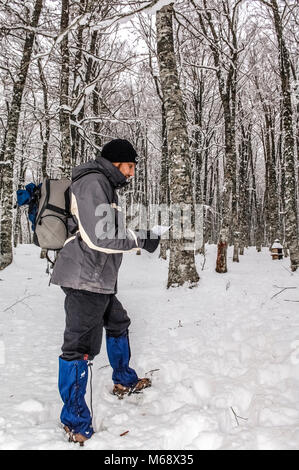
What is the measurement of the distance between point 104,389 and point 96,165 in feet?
6.33

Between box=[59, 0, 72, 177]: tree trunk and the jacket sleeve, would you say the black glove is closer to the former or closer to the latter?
the jacket sleeve

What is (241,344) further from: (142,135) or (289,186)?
(142,135)

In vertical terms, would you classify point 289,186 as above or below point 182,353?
above

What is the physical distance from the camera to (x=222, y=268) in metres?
7.67

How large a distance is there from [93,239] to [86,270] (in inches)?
9.4

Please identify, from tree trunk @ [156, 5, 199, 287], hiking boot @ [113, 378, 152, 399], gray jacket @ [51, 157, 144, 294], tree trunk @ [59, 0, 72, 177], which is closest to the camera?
gray jacket @ [51, 157, 144, 294]

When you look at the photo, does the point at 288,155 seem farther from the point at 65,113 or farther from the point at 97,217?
the point at 97,217

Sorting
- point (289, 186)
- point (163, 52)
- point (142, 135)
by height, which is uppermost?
point (142, 135)

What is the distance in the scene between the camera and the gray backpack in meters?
2.22

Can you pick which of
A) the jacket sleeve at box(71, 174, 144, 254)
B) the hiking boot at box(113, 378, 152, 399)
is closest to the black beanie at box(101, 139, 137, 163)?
the jacket sleeve at box(71, 174, 144, 254)

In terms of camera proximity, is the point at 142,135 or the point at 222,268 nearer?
the point at 222,268

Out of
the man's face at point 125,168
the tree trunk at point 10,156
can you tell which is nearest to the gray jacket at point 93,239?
the man's face at point 125,168

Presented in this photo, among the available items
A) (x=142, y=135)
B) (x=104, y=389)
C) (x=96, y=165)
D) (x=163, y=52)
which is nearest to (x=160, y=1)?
(x=163, y=52)

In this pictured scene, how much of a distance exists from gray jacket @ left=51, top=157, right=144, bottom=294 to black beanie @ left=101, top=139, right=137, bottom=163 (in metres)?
0.19
